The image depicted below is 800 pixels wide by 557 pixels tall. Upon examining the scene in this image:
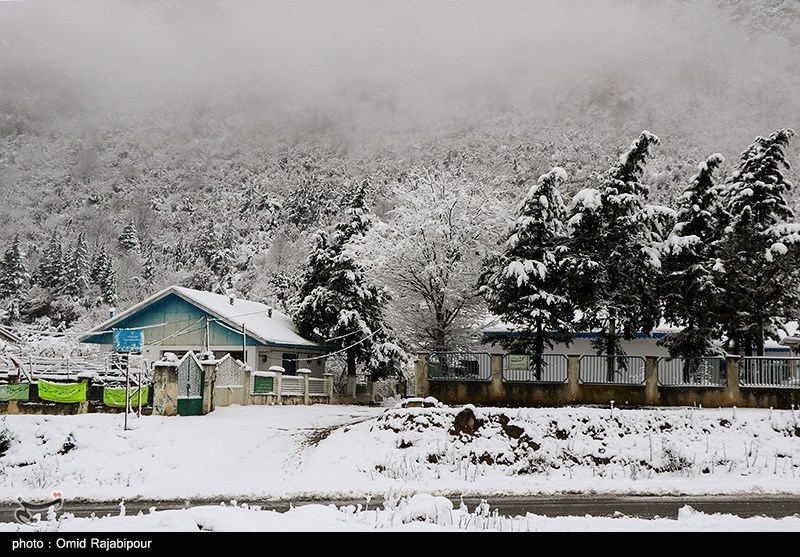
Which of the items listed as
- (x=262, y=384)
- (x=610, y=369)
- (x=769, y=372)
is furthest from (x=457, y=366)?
(x=769, y=372)

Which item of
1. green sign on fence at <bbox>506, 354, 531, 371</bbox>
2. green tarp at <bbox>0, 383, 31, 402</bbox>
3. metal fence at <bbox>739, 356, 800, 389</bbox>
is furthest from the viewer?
green sign on fence at <bbox>506, 354, 531, 371</bbox>

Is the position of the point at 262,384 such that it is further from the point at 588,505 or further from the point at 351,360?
the point at 588,505

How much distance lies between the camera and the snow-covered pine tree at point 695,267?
28516 millimetres

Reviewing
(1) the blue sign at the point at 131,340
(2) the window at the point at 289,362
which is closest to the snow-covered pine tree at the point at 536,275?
(1) the blue sign at the point at 131,340

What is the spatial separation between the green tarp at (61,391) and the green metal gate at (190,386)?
Result: 11.1ft

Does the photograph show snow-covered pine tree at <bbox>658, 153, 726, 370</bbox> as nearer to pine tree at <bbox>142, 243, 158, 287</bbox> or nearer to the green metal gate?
the green metal gate

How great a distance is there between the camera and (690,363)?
25031mm

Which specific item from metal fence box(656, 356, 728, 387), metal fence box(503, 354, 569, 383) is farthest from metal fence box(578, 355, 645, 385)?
metal fence box(656, 356, 728, 387)

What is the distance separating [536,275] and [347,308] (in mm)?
16414

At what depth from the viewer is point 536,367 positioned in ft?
87.8

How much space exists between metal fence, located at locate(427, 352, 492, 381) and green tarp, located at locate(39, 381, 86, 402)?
12392mm

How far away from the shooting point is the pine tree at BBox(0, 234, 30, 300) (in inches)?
3349

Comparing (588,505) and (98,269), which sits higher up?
(98,269)

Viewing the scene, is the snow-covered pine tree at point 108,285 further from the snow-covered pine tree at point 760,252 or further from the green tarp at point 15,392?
the snow-covered pine tree at point 760,252
